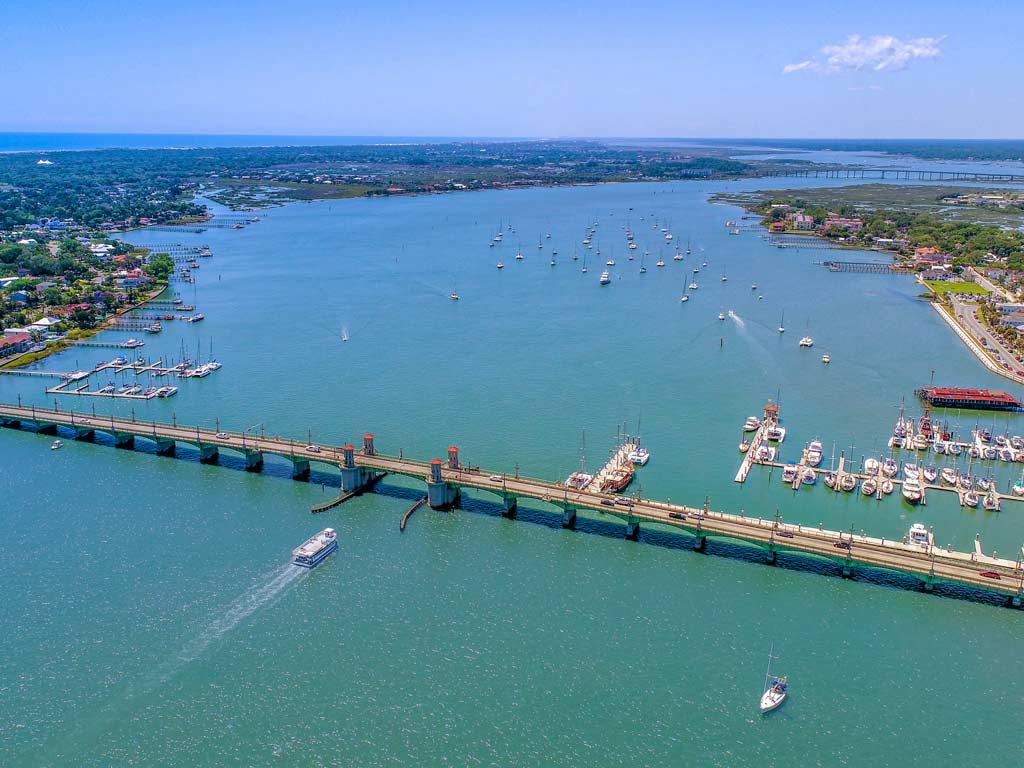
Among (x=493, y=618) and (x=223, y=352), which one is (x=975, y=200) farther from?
(x=493, y=618)

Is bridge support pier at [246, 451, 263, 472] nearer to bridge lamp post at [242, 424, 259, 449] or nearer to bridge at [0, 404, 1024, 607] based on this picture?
bridge at [0, 404, 1024, 607]

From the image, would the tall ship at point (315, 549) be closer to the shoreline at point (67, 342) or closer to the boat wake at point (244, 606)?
the boat wake at point (244, 606)

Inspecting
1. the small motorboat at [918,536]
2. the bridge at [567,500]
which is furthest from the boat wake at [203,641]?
the small motorboat at [918,536]

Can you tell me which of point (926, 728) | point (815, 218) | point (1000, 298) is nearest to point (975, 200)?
point (815, 218)

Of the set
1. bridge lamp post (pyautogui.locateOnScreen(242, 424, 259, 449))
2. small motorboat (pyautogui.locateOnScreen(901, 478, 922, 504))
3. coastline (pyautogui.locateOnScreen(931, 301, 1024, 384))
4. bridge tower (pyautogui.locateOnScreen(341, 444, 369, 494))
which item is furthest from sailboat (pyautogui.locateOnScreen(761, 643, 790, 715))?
coastline (pyautogui.locateOnScreen(931, 301, 1024, 384))

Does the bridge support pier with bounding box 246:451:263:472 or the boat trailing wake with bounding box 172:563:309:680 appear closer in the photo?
the boat trailing wake with bounding box 172:563:309:680

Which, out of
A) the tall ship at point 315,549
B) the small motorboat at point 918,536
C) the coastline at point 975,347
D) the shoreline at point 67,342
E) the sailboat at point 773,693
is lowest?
the sailboat at point 773,693

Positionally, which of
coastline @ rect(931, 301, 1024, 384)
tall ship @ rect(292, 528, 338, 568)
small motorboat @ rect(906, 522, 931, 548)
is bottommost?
tall ship @ rect(292, 528, 338, 568)
